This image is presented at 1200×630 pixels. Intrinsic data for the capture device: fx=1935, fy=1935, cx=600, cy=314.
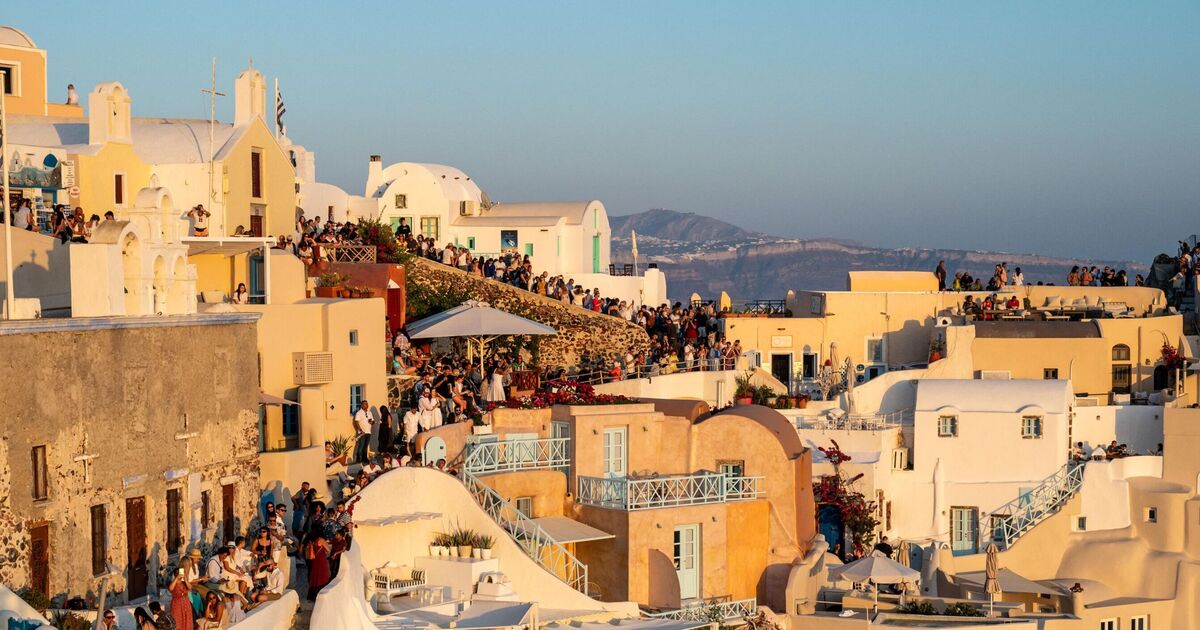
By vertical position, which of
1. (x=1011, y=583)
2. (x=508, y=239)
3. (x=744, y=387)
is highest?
(x=508, y=239)

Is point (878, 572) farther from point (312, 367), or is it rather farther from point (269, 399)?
point (269, 399)

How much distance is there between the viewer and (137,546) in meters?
25.9

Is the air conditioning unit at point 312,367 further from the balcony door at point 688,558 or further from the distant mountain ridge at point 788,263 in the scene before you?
the distant mountain ridge at point 788,263

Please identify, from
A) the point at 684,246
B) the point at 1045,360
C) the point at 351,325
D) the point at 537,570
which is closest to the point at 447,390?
the point at 351,325

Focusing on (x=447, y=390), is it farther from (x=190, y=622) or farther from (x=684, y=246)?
(x=684, y=246)

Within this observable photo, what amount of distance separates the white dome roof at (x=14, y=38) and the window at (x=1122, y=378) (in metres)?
29.7

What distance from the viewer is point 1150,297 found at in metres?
57.0

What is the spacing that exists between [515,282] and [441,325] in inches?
375

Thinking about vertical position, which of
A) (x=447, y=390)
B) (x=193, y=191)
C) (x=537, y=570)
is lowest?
(x=537, y=570)

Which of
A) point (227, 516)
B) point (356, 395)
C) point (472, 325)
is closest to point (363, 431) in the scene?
point (356, 395)

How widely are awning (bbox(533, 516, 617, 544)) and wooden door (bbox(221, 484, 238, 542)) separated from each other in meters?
6.73

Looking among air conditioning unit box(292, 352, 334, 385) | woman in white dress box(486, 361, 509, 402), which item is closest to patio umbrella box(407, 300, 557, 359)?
woman in white dress box(486, 361, 509, 402)

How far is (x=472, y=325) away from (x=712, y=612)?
1068 centimetres

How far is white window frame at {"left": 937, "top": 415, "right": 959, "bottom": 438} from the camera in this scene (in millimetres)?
47281
